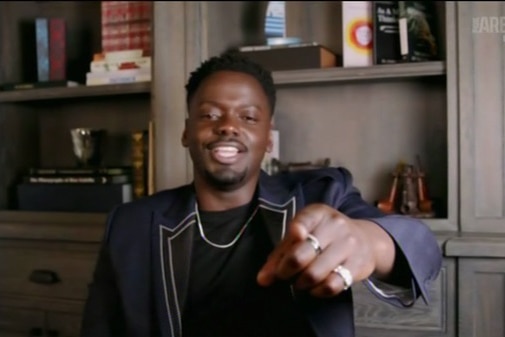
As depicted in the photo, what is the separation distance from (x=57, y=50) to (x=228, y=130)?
1041mm

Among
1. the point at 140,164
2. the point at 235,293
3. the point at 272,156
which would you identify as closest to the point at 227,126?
the point at 235,293

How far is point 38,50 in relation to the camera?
2061 millimetres

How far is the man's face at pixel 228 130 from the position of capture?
51.1 inches

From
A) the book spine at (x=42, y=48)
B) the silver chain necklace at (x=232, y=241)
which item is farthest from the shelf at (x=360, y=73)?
the book spine at (x=42, y=48)

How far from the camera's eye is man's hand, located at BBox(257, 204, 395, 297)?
27.8 inches

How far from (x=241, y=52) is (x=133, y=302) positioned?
0.87 m

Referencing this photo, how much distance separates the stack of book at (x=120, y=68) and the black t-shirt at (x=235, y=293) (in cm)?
77

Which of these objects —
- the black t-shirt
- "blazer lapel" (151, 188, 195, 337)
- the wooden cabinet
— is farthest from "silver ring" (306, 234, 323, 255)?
the wooden cabinet

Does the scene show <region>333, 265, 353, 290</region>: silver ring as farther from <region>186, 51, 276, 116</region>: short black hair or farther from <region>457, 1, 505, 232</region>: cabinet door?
<region>457, 1, 505, 232</region>: cabinet door

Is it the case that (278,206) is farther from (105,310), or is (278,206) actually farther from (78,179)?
(78,179)

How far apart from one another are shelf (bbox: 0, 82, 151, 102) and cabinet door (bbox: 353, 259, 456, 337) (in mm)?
902

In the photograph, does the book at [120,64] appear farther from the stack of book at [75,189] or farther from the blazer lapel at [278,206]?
the blazer lapel at [278,206]

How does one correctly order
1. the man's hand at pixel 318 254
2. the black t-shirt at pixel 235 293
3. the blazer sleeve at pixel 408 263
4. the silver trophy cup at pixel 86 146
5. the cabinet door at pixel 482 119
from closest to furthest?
the man's hand at pixel 318 254 → the blazer sleeve at pixel 408 263 → the black t-shirt at pixel 235 293 → the cabinet door at pixel 482 119 → the silver trophy cup at pixel 86 146

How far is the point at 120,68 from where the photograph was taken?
195 centimetres
